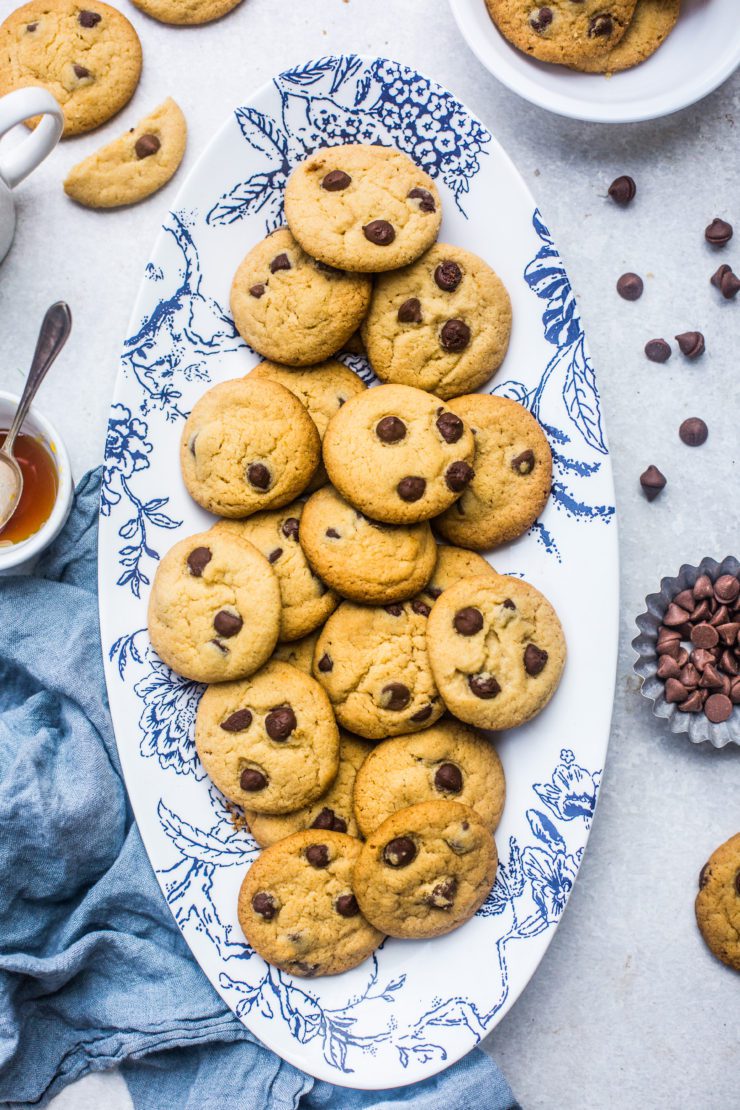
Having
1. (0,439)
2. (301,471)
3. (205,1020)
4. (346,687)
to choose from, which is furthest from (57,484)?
(205,1020)

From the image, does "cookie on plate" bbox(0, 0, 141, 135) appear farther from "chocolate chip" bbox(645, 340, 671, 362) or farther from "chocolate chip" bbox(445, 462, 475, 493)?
"chocolate chip" bbox(645, 340, 671, 362)

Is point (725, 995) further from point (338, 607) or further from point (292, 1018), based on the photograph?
point (338, 607)

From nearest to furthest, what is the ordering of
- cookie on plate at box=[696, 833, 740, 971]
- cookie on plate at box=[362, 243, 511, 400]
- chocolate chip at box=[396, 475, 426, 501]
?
1. chocolate chip at box=[396, 475, 426, 501]
2. cookie on plate at box=[362, 243, 511, 400]
3. cookie on plate at box=[696, 833, 740, 971]

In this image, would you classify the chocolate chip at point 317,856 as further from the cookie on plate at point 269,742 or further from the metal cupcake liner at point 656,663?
the metal cupcake liner at point 656,663

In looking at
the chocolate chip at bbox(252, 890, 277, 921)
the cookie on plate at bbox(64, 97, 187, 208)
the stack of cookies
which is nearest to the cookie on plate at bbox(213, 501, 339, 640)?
the stack of cookies

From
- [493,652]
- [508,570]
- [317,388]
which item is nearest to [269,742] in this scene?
[493,652]

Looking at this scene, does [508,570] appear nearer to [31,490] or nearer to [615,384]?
[615,384]

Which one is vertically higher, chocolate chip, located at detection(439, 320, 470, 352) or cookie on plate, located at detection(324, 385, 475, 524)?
chocolate chip, located at detection(439, 320, 470, 352)

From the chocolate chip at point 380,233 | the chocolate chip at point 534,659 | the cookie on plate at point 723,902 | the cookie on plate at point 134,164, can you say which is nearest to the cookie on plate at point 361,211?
the chocolate chip at point 380,233

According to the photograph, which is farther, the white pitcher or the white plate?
the white plate
